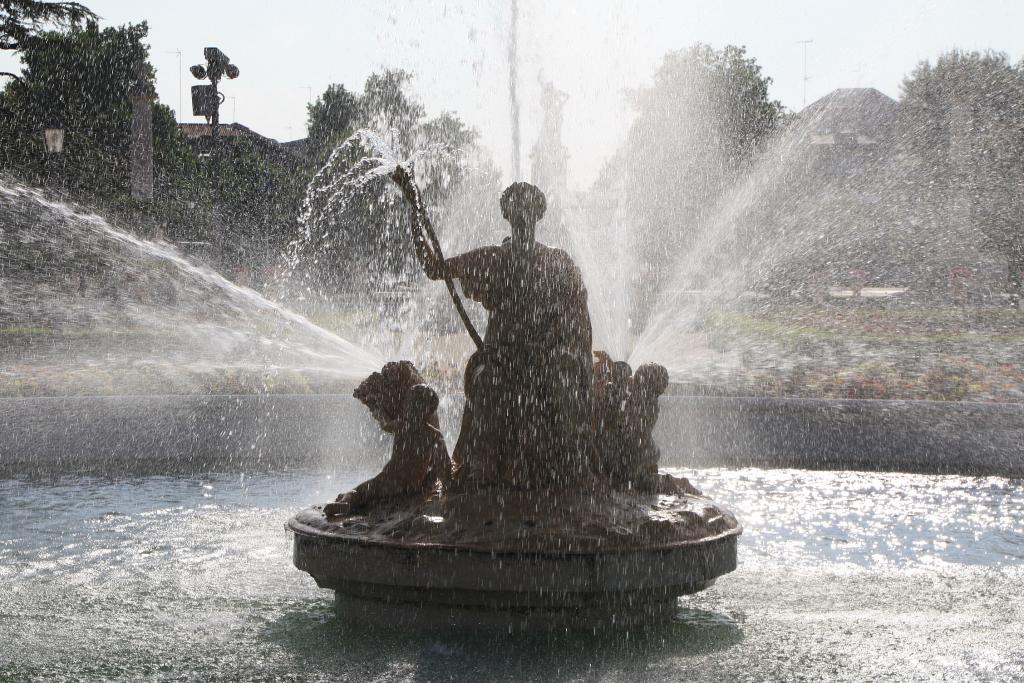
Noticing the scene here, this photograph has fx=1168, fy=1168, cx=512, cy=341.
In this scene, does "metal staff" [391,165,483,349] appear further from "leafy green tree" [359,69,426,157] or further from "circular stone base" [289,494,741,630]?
"leafy green tree" [359,69,426,157]

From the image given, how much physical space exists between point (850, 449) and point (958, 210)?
19994mm

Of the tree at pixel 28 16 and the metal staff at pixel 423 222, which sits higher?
the tree at pixel 28 16

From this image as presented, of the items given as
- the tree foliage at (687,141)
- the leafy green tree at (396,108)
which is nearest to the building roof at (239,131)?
the tree foliage at (687,141)

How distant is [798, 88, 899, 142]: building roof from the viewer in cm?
3566

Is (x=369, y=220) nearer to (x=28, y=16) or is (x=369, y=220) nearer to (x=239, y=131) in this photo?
(x=28, y=16)

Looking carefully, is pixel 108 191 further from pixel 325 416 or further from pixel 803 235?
pixel 325 416

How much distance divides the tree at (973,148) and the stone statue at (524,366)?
23545 mm

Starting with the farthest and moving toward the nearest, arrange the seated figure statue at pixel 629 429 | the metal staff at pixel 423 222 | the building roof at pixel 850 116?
the building roof at pixel 850 116 → the seated figure statue at pixel 629 429 → the metal staff at pixel 423 222

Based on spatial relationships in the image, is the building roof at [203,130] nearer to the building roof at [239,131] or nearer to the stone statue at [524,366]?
the building roof at [239,131]

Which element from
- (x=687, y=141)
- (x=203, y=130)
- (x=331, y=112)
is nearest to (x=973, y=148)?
(x=687, y=141)

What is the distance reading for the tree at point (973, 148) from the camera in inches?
1048

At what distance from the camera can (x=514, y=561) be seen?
4.40 metres

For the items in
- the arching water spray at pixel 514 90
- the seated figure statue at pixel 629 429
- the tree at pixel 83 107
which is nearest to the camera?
the seated figure statue at pixel 629 429

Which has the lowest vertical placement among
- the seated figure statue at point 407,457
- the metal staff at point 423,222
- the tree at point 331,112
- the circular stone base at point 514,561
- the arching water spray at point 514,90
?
the circular stone base at point 514,561
